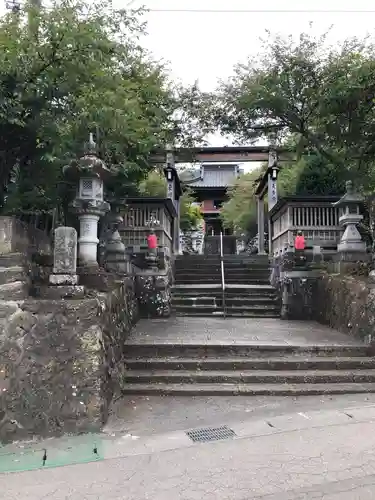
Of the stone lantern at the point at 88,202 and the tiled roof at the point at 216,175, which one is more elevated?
the tiled roof at the point at 216,175

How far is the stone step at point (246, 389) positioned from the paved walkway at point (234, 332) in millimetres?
1025

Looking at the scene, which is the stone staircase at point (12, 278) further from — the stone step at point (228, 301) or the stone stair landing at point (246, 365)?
the stone step at point (228, 301)

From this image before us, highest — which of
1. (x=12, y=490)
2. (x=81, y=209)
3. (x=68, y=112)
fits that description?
(x=68, y=112)

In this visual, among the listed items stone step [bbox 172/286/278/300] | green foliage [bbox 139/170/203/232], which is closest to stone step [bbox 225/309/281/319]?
stone step [bbox 172/286/278/300]

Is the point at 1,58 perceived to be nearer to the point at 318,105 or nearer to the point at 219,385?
the point at 219,385

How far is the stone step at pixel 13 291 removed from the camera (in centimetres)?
513

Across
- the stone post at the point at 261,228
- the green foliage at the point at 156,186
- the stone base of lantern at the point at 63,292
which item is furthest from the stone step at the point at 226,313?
the green foliage at the point at 156,186

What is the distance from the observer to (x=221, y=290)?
39.3 ft

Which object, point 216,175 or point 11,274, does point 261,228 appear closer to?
point 11,274

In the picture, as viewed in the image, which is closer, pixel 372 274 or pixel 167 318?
pixel 372 274

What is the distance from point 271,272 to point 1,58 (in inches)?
389

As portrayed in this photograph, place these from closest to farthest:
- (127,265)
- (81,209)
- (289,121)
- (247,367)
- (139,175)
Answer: (247,367) < (81,209) < (127,265) < (139,175) < (289,121)

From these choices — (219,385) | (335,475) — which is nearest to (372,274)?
(219,385)

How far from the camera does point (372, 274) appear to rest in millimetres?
7699
